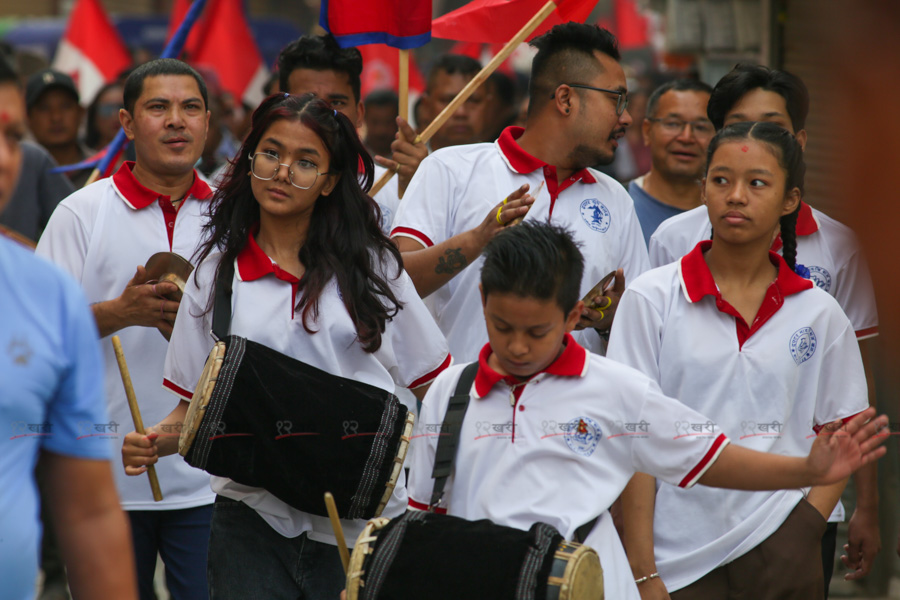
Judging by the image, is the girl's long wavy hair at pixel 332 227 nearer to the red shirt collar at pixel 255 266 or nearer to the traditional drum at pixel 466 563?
the red shirt collar at pixel 255 266

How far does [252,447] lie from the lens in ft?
9.96

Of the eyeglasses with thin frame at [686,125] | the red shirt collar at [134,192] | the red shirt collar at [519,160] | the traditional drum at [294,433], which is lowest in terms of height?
the traditional drum at [294,433]

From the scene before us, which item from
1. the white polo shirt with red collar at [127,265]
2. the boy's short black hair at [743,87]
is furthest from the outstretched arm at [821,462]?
the white polo shirt with red collar at [127,265]

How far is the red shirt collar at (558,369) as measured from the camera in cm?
276

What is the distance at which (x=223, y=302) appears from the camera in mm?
3219

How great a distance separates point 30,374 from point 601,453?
141cm

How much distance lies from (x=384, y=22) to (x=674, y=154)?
1572 mm

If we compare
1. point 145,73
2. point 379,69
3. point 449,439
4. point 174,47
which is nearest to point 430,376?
point 449,439

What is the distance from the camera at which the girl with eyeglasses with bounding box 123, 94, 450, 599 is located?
321cm

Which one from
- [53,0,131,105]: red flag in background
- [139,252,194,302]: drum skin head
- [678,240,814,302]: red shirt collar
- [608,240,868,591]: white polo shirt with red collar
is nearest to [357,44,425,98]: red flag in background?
[53,0,131,105]: red flag in background

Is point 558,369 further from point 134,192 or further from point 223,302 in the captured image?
point 134,192

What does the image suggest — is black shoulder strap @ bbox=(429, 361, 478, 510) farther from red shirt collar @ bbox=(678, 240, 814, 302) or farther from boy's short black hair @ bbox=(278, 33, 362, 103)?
boy's short black hair @ bbox=(278, 33, 362, 103)

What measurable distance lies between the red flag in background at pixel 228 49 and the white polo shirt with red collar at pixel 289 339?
9.77 m

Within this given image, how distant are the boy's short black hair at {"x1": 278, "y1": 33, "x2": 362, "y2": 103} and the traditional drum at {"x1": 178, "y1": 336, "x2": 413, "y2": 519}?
2333mm
